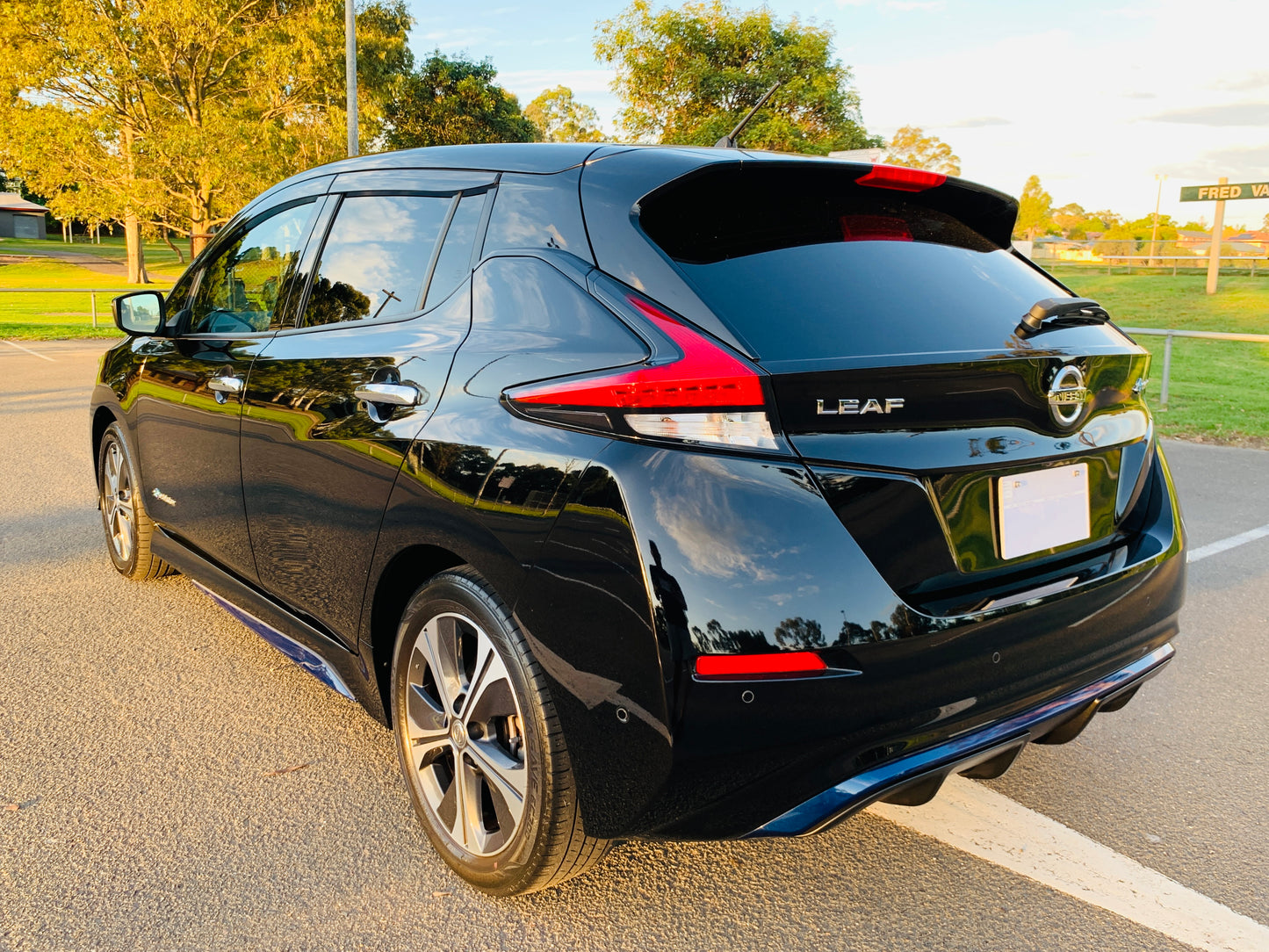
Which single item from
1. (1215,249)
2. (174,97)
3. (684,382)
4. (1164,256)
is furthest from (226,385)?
(1164,256)

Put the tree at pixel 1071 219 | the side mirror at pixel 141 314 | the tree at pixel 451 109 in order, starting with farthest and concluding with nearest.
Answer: the tree at pixel 1071 219
the tree at pixel 451 109
the side mirror at pixel 141 314

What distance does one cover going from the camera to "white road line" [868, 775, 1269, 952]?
7.51ft

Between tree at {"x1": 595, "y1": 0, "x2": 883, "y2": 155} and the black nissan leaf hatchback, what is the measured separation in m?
34.9

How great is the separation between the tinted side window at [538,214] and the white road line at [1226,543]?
4.26m

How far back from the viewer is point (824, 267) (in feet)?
7.42

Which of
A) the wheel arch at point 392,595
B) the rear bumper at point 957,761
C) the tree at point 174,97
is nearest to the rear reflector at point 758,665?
the rear bumper at point 957,761

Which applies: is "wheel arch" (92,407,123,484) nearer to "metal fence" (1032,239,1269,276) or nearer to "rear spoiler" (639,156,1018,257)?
"rear spoiler" (639,156,1018,257)

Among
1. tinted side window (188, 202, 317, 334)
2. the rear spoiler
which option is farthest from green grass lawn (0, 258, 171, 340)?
the rear spoiler

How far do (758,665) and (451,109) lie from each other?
48.4 metres

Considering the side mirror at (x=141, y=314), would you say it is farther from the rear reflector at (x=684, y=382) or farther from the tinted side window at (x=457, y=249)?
the rear reflector at (x=684, y=382)

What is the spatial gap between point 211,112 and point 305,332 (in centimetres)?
3225

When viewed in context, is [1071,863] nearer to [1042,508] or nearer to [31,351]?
[1042,508]

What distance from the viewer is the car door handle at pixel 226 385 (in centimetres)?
329

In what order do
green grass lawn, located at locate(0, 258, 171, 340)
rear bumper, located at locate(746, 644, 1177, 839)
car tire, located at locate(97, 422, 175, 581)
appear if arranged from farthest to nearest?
green grass lawn, located at locate(0, 258, 171, 340)
car tire, located at locate(97, 422, 175, 581)
rear bumper, located at locate(746, 644, 1177, 839)
